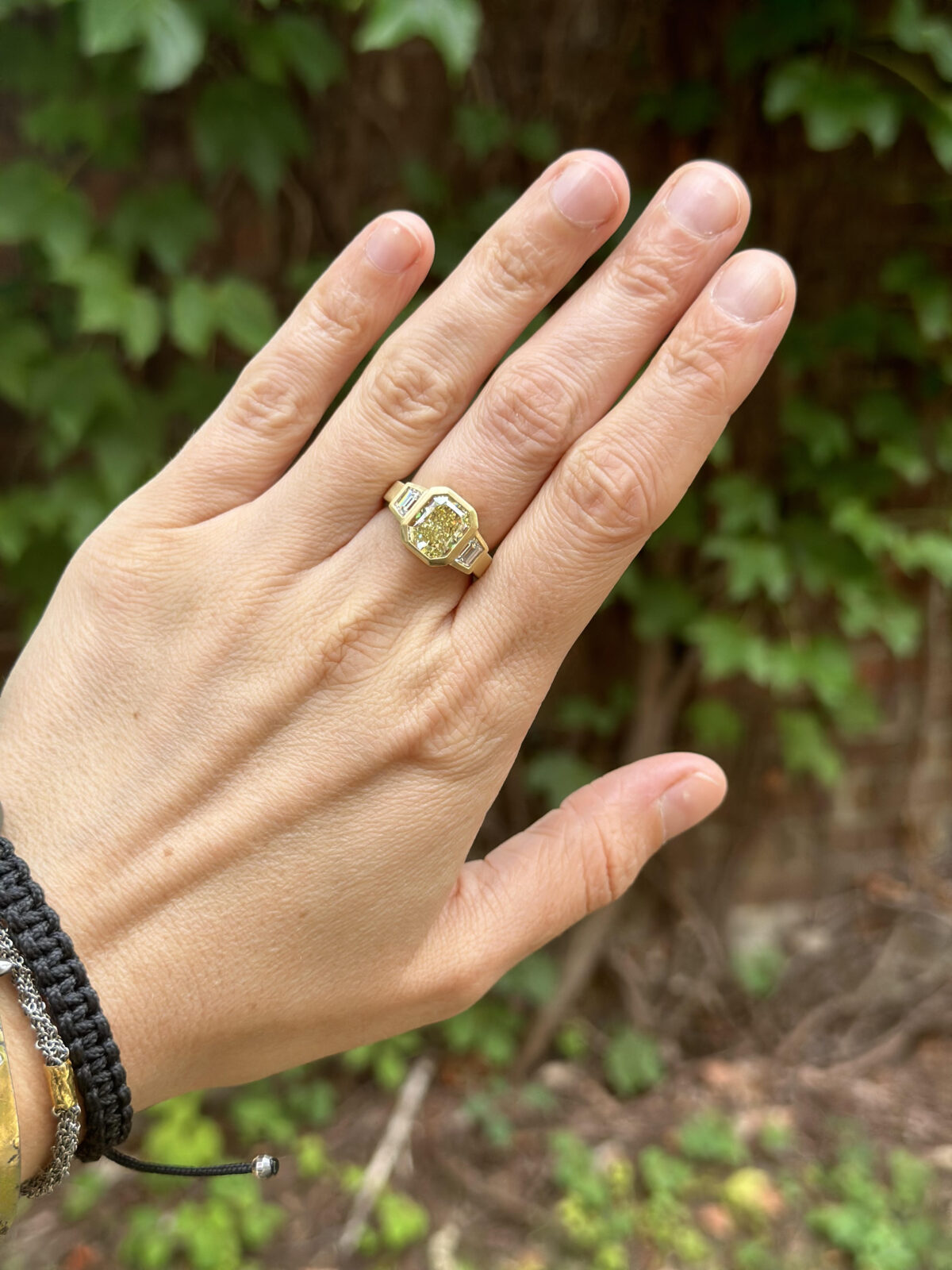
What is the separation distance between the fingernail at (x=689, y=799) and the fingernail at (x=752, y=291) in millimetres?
596

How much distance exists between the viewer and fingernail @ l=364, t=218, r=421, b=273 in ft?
3.80

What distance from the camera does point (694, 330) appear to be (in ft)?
3.41

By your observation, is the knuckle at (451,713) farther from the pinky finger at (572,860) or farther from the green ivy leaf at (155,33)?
the green ivy leaf at (155,33)

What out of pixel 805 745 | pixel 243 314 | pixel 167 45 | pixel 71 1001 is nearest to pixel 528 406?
pixel 71 1001

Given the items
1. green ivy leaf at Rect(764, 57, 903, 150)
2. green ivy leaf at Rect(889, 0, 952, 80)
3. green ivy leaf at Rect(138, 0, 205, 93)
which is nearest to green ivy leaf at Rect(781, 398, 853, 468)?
green ivy leaf at Rect(764, 57, 903, 150)

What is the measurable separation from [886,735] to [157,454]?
7.87 ft

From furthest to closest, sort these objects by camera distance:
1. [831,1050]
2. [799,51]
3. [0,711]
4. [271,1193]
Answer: [831,1050]
[271,1193]
[799,51]
[0,711]

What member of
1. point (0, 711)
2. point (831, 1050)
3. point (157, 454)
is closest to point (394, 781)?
point (0, 711)

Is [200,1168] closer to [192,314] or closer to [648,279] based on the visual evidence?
[648,279]

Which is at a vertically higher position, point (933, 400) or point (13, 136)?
point (13, 136)

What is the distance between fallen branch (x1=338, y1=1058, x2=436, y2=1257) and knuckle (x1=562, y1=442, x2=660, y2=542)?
1.98m

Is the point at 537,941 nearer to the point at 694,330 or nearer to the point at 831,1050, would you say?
the point at 694,330

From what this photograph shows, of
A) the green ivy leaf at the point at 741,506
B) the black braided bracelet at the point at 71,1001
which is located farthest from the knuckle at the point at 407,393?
the green ivy leaf at the point at 741,506

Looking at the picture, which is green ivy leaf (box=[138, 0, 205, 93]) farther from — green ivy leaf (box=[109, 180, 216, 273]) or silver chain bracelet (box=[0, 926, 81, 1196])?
silver chain bracelet (box=[0, 926, 81, 1196])
